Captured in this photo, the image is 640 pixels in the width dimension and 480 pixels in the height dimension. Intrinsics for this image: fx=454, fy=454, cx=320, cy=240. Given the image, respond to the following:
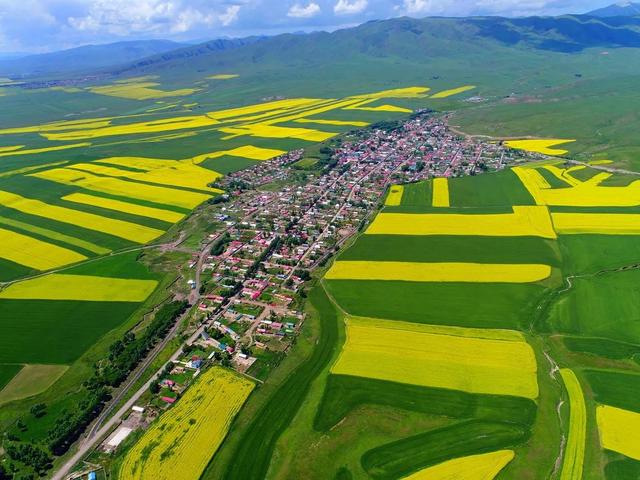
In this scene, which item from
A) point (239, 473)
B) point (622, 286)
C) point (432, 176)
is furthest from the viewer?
A: point (432, 176)

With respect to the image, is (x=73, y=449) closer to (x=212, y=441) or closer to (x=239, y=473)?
(x=212, y=441)

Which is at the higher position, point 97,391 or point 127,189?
point 127,189

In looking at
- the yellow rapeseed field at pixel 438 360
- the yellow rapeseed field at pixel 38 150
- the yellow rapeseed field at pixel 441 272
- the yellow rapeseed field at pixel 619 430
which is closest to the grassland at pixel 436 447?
the yellow rapeseed field at pixel 438 360

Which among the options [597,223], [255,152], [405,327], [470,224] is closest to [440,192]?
[470,224]

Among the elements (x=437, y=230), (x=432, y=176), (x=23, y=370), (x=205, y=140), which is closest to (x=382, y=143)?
(x=432, y=176)

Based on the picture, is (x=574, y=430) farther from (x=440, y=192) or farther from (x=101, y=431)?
(x=440, y=192)

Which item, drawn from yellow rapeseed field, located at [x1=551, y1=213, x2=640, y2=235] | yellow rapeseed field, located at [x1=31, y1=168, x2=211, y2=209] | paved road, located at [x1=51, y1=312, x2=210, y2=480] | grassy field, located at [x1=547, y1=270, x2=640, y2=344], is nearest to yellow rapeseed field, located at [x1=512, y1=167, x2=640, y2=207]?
yellow rapeseed field, located at [x1=551, y1=213, x2=640, y2=235]

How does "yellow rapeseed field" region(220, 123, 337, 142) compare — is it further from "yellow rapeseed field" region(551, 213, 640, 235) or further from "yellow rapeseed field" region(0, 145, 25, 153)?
"yellow rapeseed field" region(551, 213, 640, 235)

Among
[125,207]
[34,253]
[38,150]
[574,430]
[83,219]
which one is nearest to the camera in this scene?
[574,430]
